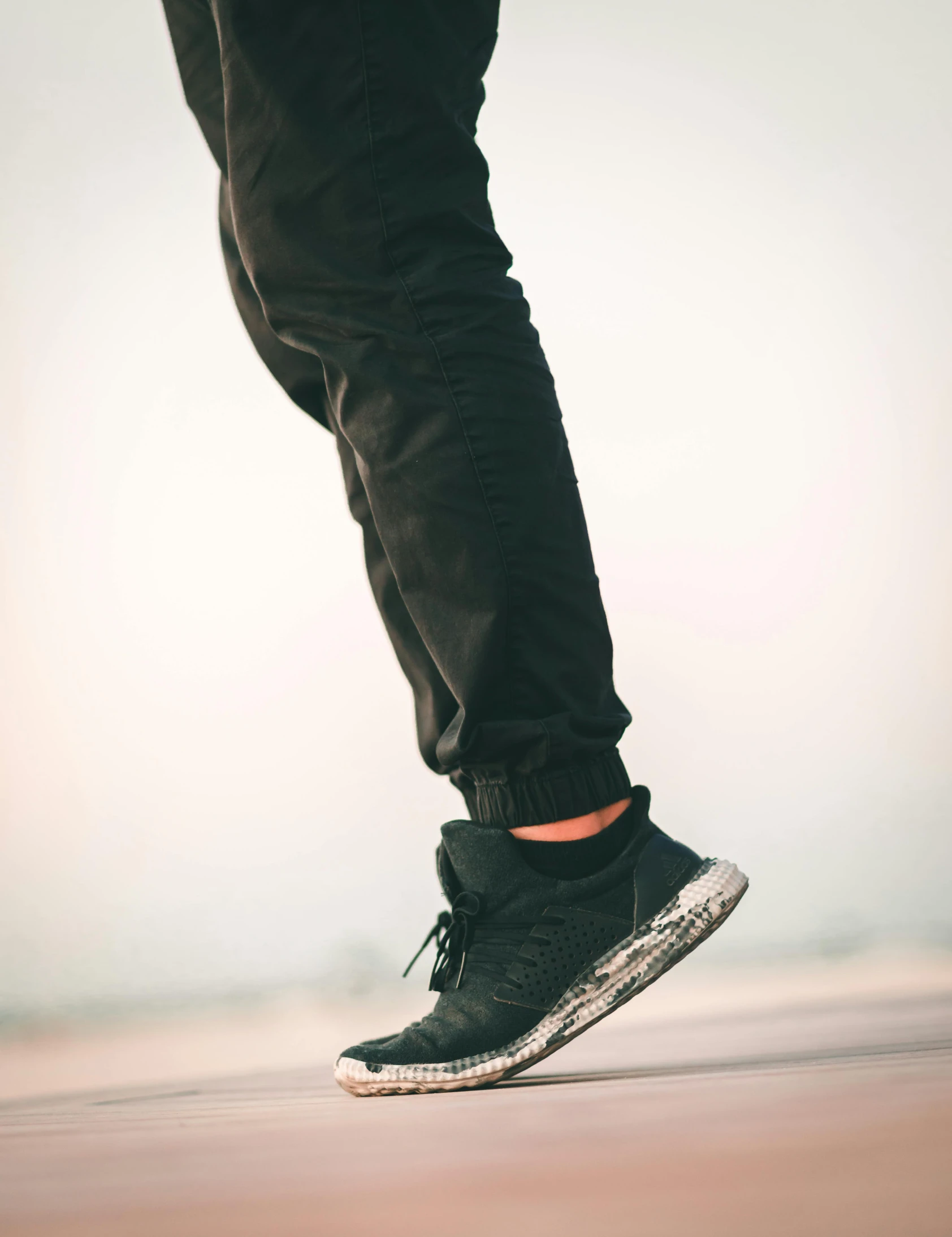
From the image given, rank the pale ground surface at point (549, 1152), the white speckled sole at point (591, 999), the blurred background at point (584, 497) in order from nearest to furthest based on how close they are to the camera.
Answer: the pale ground surface at point (549, 1152) < the white speckled sole at point (591, 999) < the blurred background at point (584, 497)

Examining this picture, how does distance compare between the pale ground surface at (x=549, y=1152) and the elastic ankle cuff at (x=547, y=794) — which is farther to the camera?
the elastic ankle cuff at (x=547, y=794)

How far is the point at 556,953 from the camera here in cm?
69

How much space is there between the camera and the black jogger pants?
0.67 metres

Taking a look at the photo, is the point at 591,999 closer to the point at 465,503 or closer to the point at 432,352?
the point at 465,503

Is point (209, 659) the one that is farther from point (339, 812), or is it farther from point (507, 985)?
point (507, 985)

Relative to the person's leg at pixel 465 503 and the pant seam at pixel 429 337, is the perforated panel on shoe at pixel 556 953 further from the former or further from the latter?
the pant seam at pixel 429 337

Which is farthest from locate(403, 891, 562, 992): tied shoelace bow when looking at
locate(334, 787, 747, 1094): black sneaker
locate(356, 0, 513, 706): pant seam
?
locate(356, 0, 513, 706): pant seam

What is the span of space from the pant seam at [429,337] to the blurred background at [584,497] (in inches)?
42.3

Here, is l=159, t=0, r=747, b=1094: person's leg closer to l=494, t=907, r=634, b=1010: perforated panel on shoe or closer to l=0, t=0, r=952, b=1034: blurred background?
l=494, t=907, r=634, b=1010: perforated panel on shoe

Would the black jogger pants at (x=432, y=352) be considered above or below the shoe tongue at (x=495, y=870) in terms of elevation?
above

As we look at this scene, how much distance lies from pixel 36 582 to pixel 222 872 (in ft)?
2.45

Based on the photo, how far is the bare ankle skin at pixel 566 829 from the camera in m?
0.70

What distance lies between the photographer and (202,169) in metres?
2.14

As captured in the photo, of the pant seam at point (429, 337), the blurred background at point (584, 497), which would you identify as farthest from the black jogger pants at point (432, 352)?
the blurred background at point (584, 497)
